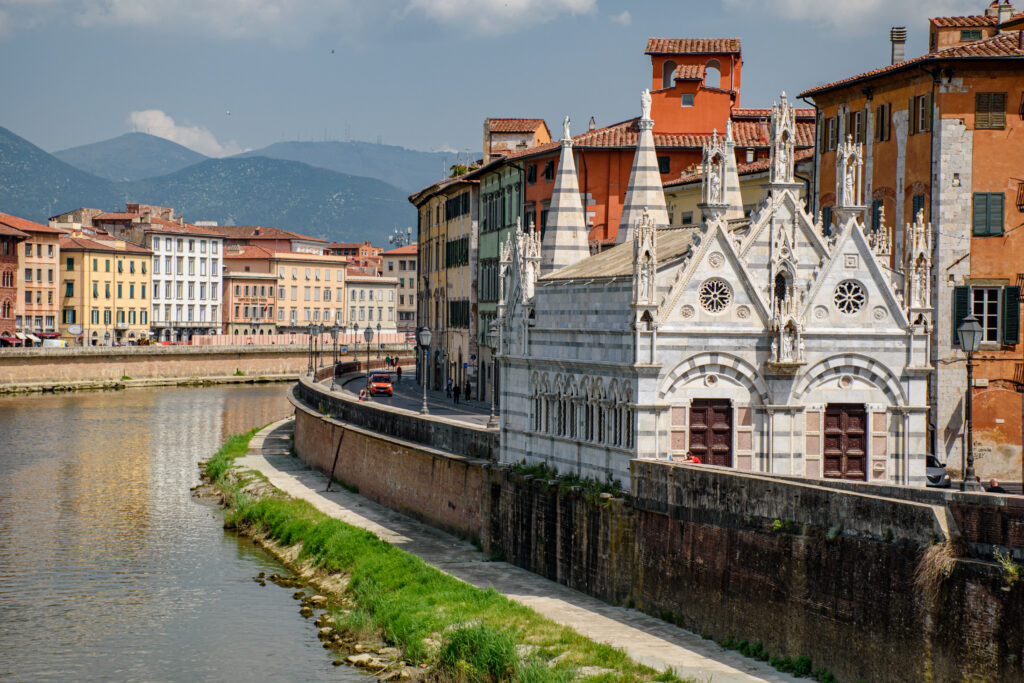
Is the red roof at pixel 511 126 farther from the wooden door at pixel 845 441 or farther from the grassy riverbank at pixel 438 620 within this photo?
the wooden door at pixel 845 441

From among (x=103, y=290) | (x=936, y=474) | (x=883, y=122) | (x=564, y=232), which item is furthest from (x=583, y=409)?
(x=103, y=290)

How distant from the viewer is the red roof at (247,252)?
158625 mm

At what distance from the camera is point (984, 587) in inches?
755

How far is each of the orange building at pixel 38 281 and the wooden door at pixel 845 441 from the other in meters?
104

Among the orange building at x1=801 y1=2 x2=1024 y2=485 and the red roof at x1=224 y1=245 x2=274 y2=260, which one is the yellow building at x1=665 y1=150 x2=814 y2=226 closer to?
the orange building at x1=801 y1=2 x2=1024 y2=485

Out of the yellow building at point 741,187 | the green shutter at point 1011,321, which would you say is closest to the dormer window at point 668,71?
the yellow building at point 741,187

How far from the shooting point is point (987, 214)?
4088cm

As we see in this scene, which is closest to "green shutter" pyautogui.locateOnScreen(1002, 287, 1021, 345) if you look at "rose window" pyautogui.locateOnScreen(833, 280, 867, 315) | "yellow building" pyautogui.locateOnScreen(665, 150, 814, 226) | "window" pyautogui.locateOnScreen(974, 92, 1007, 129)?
"window" pyautogui.locateOnScreen(974, 92, 1007, 129)

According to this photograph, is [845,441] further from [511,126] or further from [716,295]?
[511,126]

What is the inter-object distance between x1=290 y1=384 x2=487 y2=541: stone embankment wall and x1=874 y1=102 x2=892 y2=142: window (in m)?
16.2

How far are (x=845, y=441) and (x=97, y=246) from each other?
371 ft

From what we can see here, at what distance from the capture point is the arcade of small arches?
29.3m

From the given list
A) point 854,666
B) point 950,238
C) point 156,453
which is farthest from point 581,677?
point 156,453

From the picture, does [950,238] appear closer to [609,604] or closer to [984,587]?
[609,604]
